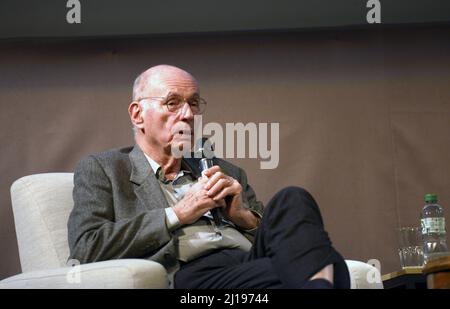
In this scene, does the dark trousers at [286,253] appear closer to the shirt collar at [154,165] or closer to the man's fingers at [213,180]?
the man's fingers at [213,180]

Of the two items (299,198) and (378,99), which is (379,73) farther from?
(299,198)

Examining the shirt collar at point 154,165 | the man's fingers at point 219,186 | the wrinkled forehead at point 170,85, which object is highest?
the wrinkled forehead at point 170,85

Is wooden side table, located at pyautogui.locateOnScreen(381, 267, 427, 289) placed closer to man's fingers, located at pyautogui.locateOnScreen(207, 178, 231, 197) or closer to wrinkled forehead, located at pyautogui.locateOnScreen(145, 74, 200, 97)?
man's fingers, located at pyautogui.locateOnScreen(207, 178, 231, 197)

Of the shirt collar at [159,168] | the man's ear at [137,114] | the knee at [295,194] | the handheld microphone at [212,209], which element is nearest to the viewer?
the knee at [295,194]

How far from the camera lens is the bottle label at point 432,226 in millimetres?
3004

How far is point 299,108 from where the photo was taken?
3.30 m

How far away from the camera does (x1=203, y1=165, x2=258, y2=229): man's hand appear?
2.09 m

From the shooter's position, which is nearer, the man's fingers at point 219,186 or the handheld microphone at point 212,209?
the man's fingers at point 219,186

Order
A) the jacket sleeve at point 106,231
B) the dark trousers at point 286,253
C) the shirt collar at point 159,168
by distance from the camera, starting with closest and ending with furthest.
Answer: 1. the dark trousers at point 286,253
2. the jacket sleeve at point 106,231
3. the shirt collar at point 159,168

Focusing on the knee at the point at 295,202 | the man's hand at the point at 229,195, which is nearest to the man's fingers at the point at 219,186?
the man's hand at the point at 229,195

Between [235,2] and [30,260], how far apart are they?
4.93 feet

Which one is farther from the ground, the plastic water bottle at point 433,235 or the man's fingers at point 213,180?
the man's fingers at point 213,180

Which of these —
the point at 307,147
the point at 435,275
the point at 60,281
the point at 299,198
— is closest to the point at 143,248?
the point at 60,281

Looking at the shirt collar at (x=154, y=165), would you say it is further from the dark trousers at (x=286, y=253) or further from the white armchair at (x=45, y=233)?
the dark trousers at (x=286, y=253)
